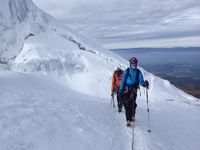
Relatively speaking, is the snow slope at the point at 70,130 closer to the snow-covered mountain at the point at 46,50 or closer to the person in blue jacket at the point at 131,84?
the person in blue jacket at the point at 131,84

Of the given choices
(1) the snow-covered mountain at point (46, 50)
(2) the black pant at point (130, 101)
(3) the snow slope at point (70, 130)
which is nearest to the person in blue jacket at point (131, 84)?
(2) the black pant at point (130, 101)

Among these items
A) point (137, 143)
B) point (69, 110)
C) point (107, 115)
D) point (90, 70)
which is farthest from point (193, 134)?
point (90, 70)

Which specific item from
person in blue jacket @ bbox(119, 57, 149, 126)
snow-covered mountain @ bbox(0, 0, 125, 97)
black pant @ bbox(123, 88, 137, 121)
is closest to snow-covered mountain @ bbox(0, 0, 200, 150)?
snow-covered mountain @ bbox(0, 0, 125, 97)

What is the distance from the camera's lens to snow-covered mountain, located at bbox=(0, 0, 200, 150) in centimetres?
877

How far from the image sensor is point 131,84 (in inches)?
433

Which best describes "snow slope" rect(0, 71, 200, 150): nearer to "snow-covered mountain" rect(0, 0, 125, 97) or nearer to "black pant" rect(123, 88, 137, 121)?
"black pant" rect(123, 88, 137, 121)

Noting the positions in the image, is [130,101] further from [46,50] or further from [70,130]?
[46,50]

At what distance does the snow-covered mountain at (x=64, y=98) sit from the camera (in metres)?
8.77

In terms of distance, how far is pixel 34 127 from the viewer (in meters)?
8.67

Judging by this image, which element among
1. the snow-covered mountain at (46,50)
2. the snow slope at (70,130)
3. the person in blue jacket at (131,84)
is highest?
the snow-covered mountain at (46,50)

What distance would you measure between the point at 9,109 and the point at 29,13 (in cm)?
2836

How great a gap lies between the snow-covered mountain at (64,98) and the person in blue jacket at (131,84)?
840 mm

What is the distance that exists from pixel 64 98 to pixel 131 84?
15.9ft

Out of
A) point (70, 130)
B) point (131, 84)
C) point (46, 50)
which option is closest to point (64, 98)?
point (131, 84)
